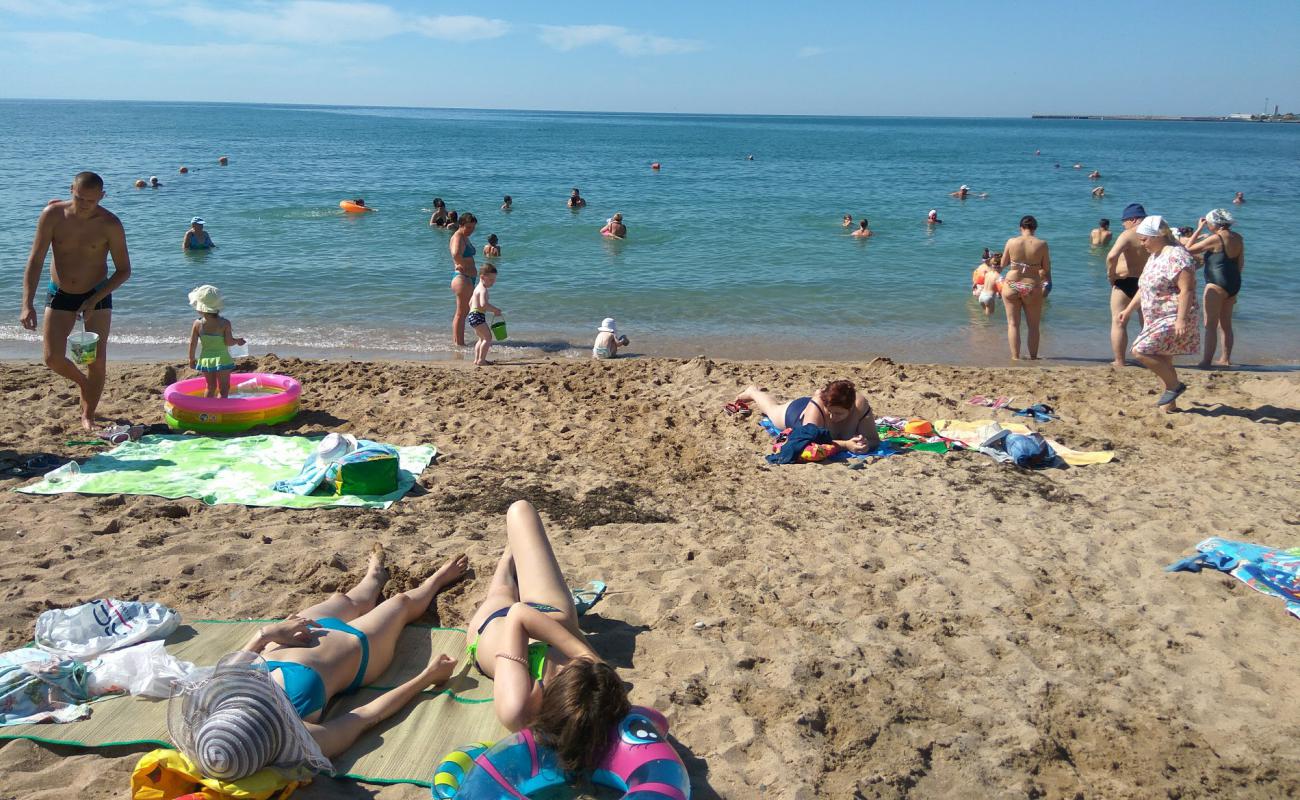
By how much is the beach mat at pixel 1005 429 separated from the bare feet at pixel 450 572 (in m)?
4.13

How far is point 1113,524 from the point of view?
542 centimetres

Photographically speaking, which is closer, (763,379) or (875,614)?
(875,614)

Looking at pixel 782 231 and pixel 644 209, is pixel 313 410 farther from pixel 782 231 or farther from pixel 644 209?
pixel 644 209

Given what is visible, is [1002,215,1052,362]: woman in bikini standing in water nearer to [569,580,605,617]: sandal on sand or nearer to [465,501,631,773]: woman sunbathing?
[569,580,605,617]: sandal on sand

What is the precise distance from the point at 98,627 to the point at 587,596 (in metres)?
2.10

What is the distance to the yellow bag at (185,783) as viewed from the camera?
2770mm

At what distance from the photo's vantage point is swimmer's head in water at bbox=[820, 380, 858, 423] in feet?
22.1

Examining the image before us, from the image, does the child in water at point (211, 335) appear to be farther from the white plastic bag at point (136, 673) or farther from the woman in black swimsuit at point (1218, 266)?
the woman in black swimsuit at point (1218, 266)

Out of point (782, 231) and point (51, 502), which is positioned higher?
point (782, 231)

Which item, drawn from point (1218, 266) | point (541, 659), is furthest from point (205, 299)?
point (1218, 266)

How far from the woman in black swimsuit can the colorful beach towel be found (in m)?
5.40

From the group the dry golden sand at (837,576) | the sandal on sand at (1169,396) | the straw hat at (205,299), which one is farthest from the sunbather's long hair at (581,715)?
the sandal on sand at (1169,396)

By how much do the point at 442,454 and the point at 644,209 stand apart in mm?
19561

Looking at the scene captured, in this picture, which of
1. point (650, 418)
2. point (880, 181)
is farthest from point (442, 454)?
point (880, 181)
